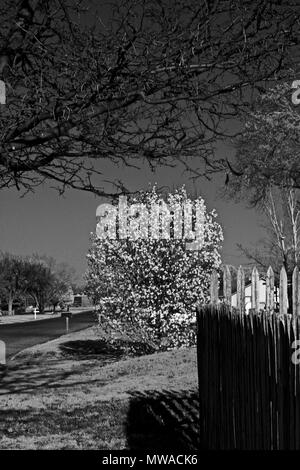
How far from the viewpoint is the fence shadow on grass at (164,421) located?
25.1ft

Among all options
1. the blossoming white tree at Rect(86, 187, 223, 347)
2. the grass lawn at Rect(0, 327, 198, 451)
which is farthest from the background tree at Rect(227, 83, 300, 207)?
the grass lawn at Rect(0, 327, 198, 451)

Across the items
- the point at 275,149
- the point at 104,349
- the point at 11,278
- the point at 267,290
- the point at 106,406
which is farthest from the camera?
the point at 11,278

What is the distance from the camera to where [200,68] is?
6.14 meters

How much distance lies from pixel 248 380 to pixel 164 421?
165 inches

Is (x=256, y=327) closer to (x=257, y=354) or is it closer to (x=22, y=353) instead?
(x=257, y=354)

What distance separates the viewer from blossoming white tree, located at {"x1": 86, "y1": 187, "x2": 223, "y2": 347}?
19672 millimetres

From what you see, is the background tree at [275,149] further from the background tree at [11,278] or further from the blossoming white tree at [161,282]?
the background tree at [11,278]

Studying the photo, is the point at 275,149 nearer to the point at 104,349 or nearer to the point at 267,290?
the point at 104,349

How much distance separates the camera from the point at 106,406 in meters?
10.3

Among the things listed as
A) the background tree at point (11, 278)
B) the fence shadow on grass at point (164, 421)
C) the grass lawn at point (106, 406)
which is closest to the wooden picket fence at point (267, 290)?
the fence shadow on grass at point (164, 421)

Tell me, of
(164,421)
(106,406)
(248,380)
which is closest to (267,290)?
(248,380)

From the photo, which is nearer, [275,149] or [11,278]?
[275,149]
